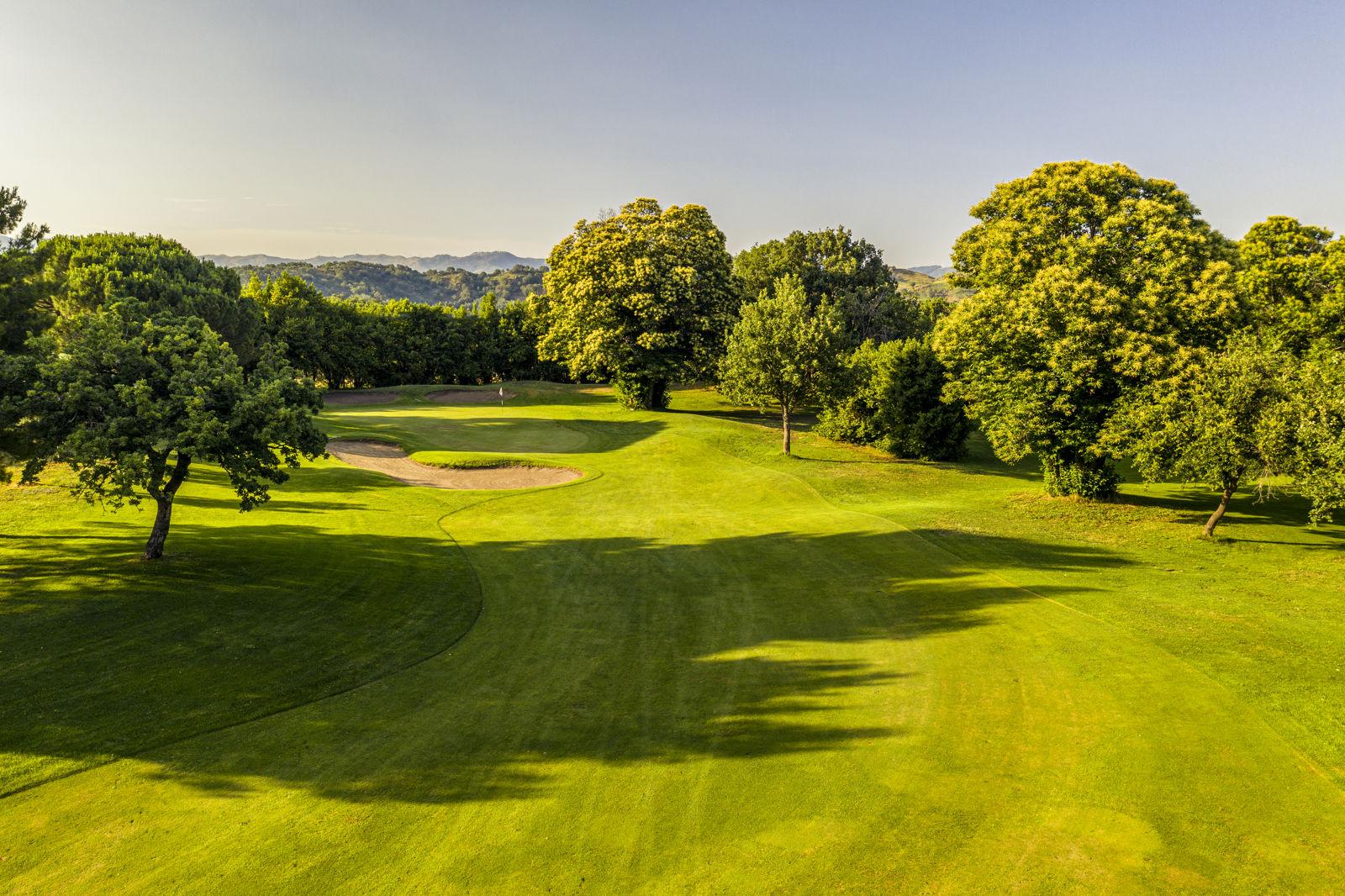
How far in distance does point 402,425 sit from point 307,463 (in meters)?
14.0

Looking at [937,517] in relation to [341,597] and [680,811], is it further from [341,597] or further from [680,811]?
[341,597]

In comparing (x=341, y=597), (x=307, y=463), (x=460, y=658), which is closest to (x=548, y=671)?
(x=460, y=658)

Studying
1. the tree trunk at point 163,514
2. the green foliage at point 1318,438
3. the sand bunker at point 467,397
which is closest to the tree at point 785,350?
the green foliage at point 1318,438

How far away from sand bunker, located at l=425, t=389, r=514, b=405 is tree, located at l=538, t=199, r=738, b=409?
1753 cm

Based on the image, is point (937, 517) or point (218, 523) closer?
point (218, 523)

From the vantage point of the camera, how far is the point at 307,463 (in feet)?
124

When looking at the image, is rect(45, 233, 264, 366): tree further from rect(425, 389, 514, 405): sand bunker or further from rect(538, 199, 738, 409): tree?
rect(538, 199, 738, 409): tree

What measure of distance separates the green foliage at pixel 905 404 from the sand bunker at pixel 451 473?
70.7 ft

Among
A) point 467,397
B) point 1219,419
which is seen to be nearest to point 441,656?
point 1219,419

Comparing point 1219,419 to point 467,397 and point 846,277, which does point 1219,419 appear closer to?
point 846,277

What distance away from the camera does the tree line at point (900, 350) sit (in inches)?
715

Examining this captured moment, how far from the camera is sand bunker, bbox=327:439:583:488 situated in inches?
1476

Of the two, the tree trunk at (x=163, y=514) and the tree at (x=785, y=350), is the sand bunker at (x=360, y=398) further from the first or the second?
the tree trunk at (x=163, y=514)

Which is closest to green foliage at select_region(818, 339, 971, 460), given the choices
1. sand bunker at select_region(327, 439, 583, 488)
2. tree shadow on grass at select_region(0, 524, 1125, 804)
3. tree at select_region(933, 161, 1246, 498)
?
tree at select_region(933, 161, 1246, 498)
